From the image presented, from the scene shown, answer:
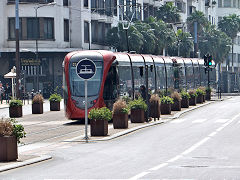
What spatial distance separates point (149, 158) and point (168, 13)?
9179 cm

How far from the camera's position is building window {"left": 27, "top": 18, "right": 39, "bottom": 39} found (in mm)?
77250

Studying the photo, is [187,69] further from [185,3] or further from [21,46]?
[185,3]

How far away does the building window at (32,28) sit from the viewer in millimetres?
77250

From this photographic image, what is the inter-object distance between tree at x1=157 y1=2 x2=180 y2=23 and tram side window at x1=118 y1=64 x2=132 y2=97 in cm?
7155

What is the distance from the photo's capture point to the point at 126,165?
51.1 feet

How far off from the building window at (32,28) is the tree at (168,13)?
3444 centimetres

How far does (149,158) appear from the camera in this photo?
1719 cm

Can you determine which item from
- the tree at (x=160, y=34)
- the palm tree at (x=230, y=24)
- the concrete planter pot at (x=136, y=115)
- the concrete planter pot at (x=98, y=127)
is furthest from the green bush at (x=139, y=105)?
the palm tree at (x=230, y=24)

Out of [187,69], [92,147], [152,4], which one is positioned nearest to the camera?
[92,147]

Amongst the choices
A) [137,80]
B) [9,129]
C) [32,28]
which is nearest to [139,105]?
[137,80]

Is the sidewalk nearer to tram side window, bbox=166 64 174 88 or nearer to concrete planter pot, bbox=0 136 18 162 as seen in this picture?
concrete planter pot, bbox=0 136 18 162

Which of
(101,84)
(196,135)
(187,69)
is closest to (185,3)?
(187,69)

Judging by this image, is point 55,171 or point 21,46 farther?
point 21,46

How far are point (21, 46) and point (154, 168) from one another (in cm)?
6392
